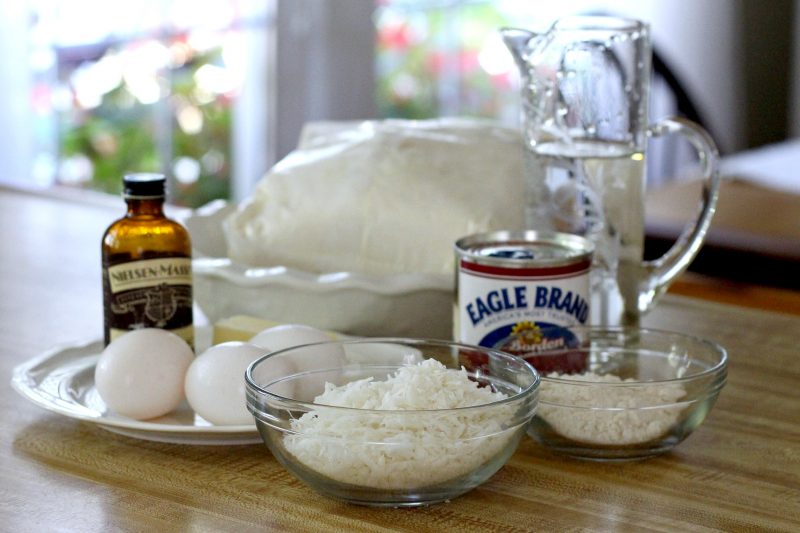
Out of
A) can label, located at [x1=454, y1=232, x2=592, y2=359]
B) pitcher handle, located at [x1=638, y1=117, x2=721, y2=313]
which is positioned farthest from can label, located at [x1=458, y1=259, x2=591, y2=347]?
pitcher handle, located at [x1=638, y1=117, x2=721, y2=313]

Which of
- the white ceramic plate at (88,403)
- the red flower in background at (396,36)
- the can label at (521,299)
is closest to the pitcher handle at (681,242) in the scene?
the can label at (521,299)

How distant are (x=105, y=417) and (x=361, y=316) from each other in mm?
230

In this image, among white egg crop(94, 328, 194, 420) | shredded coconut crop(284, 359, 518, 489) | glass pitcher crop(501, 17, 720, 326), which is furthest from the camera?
glass pitcher crop(501, 17, 720, 326)

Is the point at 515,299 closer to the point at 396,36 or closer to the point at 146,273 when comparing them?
the point at 146,273

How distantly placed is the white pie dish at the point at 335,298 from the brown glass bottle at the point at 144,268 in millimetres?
99

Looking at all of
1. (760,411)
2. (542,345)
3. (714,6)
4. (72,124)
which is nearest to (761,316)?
(760,411)

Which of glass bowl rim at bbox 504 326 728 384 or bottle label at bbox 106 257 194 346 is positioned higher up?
bottle label at bbox 106 257 194 346

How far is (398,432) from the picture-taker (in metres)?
0.55

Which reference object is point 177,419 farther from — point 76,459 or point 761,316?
point 761,316

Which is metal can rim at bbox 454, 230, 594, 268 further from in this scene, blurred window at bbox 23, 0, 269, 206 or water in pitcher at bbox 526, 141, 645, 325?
blurred window at bbox 23, 0, 269, 206

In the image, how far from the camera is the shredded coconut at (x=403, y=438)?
549 mm

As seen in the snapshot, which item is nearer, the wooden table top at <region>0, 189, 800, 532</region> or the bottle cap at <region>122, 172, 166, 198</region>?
the wooden table top at <region>0, 189, 800, 532</region>

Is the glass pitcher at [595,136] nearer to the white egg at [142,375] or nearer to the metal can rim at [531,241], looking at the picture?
the metal can rim at [531,241]

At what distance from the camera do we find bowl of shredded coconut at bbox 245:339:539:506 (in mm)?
551
